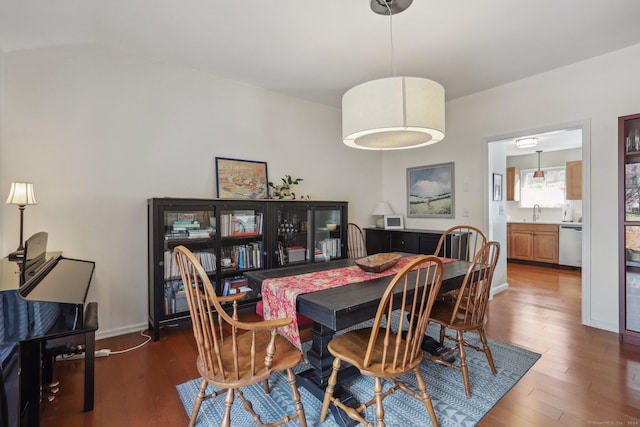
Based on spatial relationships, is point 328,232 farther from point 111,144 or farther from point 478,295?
point 111,144

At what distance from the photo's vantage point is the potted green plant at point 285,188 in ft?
12.3

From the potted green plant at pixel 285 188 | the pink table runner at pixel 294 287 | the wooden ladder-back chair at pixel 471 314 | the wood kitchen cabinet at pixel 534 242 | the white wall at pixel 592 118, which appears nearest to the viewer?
the pink table runner at pixel 294 287

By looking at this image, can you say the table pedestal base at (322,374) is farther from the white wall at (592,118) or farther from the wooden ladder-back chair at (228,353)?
the white wall at (592,118)

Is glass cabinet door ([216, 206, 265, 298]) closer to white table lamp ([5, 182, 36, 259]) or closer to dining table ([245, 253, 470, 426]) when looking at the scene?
dining table ([245, 253, 470, 426])

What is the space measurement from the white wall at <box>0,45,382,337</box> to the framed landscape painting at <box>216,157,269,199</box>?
0.10 metres

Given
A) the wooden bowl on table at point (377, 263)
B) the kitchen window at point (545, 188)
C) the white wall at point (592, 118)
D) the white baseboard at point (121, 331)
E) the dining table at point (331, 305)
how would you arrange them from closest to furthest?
1. the dining table at point (331, 305)
2. the wooden bowl on table at point (377, 263)
3. the white baseboard at point (121, 331)
4. the white wall at point (592, 118)
5. the kitchen window at point (545, 188)

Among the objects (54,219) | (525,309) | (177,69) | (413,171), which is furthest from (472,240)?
(54,219)

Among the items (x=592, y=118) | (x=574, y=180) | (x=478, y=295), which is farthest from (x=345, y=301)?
(x=574, y=180)

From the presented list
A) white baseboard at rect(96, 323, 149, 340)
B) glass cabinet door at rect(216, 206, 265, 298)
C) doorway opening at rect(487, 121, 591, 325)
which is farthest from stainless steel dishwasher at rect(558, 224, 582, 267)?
white baseboard at rect(96, 323, 149, 340)

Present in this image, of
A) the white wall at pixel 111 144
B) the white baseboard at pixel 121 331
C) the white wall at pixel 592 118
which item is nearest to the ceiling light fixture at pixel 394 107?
the white wall at pixel 111 144

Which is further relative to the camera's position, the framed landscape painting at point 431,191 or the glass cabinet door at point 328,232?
the framed landscape painting at point 431,191

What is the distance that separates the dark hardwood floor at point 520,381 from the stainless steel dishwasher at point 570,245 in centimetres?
285

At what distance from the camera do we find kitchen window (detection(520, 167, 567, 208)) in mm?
6254

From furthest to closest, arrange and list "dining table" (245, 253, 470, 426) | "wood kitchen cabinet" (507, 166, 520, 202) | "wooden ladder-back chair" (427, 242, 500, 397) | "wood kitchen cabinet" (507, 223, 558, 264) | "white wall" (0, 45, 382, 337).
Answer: "wood kitchen cabinet" (507, 166, 520, 202) < "wood kitchen cabinet" (507, 223, 558, 264) < "white wall" (0, 45, 382, 337) < "wooden ladder-back chair" (427, 242, 500, 397) < "dining table" (245, 253, 470, 426)
